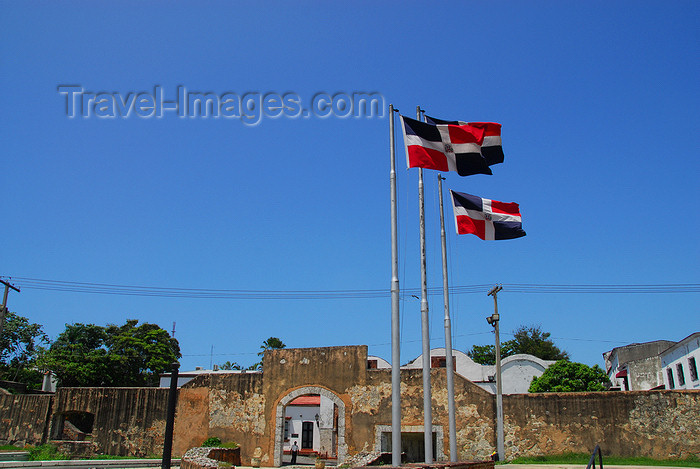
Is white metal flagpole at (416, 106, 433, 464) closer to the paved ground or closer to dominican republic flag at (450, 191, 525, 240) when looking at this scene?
dominican republic flag at (450, 191, 525, 240)

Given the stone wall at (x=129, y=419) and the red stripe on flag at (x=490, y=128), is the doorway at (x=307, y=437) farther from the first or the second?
the red stripe on flag at (x=490, y=128)

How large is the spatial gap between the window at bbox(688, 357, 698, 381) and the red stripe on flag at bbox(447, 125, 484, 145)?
21708 mm

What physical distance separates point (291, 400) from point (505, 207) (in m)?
13.7

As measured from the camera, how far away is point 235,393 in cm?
2547

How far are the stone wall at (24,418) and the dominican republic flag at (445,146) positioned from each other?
1004 inches

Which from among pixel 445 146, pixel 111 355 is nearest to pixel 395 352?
pixel 445 146

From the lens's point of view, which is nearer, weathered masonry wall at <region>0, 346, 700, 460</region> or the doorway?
weathered masonry wall at <region>0, 346, 700, 460</region>

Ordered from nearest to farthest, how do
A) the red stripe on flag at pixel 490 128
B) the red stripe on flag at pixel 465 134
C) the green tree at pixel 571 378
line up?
the red stripe on flag at pixel 465 134 < the red stripe on flag at pixel 490 128 < the green tree at pixel 571 378

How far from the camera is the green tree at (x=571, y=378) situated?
115 feet

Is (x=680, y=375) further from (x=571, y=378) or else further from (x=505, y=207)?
(x=505, y=207)

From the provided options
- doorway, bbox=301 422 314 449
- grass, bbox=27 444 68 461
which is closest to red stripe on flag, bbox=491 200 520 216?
grass, bbox=27 444 68 461

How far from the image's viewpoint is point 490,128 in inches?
558

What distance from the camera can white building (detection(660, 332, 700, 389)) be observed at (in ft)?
91.8

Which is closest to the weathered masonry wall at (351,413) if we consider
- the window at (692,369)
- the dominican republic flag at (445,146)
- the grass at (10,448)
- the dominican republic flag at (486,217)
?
the grass at (10,448)
